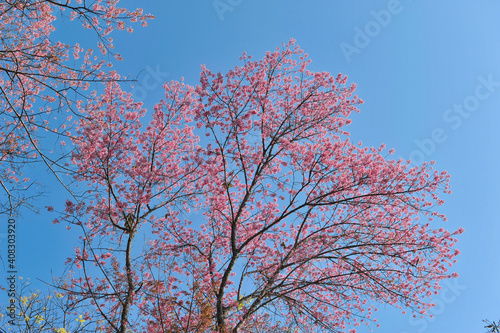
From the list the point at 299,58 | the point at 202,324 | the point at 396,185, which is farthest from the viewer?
the point at 299,58

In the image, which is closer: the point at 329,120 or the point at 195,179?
the point at 329,120

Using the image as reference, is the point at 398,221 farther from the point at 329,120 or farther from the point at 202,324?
the point at 202,324

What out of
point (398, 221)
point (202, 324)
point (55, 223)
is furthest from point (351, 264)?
point (55, 223)

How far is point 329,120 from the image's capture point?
10.7 metres

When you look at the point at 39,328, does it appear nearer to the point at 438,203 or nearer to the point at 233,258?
the point at 233,258

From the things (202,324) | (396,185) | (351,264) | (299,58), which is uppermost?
(299,58)

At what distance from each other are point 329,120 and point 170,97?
5283mm

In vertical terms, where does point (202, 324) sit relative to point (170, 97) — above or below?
below

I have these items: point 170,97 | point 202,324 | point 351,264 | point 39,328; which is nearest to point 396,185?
point 351,264

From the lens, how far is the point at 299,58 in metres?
11.5

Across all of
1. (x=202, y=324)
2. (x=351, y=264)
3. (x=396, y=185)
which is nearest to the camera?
(x=202, y=324)

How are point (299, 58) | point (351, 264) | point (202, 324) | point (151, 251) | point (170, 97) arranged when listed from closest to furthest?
1. point (202, 324)
2. point (351, 264)
3. point (151, 251)
4. point (299, 58)
5. point (170, 97)

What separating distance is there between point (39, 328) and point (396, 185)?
9372mm

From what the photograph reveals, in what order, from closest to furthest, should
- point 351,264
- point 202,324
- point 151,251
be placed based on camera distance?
point 202,324 → point 351,264 → point 151,251
